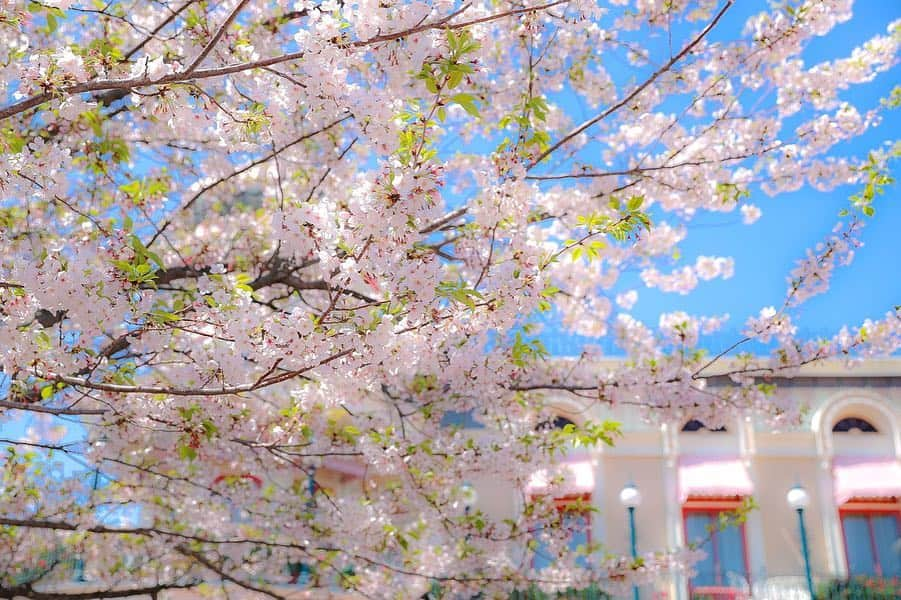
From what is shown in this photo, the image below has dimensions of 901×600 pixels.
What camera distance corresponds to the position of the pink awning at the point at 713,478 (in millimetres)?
16672

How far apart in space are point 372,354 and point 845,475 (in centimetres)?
1644

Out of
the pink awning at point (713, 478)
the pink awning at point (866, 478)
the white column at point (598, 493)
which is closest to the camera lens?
the pink awning at point (866, 478)

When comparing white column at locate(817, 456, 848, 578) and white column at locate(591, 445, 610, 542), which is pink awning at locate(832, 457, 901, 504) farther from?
white column at locate(591, 445, 610, 542)

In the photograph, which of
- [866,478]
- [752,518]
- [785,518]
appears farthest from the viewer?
[752,518]

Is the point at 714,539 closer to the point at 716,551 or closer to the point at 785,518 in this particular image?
the point at 716,551

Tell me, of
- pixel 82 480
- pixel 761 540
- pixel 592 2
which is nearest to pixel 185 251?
pixel 82 480

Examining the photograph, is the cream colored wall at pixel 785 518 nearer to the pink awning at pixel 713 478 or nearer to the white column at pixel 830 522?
the white column at pixel 830 522

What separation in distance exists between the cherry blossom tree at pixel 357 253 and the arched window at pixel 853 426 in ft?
33.8

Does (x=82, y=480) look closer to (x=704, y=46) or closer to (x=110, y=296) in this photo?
(x=110, y=296)

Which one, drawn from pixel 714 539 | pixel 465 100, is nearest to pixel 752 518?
pixel 714 539

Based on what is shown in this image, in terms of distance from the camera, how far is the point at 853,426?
18266mm

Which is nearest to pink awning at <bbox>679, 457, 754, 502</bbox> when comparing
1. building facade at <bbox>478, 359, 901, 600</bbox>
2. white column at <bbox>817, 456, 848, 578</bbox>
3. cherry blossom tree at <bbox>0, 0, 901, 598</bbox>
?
building facade at <bbox>478, 359, 901, 600</bbox>

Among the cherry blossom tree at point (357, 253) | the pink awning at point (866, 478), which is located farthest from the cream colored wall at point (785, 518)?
the cherry blossom tree at point (357, 253)

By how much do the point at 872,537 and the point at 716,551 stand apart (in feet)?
10.6
